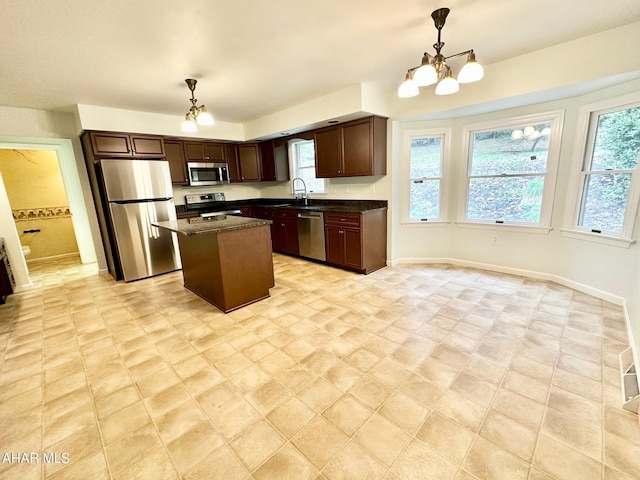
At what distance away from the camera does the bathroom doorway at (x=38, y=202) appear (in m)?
5.02

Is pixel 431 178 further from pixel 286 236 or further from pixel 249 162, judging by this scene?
pixel 249 162

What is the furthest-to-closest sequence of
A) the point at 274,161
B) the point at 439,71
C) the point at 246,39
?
the point at 274,161 → the point at 246,39 → the point at 439,71

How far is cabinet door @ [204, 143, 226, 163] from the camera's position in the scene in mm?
5036

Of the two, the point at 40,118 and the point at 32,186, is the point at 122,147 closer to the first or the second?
the point at 40,118

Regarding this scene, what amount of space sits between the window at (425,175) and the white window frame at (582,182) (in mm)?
1439

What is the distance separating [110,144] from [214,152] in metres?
1.65

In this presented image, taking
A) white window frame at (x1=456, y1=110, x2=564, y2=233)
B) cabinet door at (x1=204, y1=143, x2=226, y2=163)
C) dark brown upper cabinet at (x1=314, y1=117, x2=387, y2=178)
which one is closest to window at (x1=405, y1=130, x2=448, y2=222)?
white window frame at (x1=456, y1=110, x2=564, y2=233)

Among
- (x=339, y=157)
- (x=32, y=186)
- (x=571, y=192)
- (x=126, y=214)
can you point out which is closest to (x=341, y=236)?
(x=339, y=157)

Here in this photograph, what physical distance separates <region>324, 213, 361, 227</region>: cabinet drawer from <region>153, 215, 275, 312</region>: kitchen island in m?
1.26

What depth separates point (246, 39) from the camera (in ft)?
7.50

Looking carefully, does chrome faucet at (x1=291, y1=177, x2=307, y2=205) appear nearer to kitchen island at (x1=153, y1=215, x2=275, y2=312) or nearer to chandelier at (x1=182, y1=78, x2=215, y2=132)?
kitchen island at (x1=153, y1=215, x2=275, y2=312)

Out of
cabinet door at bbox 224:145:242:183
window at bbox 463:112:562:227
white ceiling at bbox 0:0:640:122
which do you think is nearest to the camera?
white ceiling at bbox 0:0:640:122

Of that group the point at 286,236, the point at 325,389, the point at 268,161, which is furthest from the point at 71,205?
the point at 325,389

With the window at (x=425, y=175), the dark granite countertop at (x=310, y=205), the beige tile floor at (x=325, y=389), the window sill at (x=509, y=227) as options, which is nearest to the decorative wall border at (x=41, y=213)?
the dark granite countertop at (x=310, y=205)
